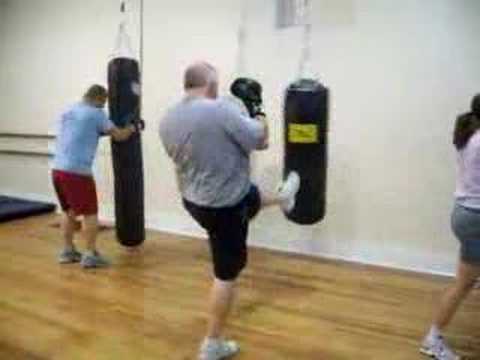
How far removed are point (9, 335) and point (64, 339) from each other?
1.01 ft

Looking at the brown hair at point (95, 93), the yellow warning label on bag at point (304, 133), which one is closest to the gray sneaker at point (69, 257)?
the brown hair at point (95, 93)

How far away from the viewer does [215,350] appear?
2873 mm

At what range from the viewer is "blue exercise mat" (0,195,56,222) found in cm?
625

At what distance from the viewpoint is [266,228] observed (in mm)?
5215

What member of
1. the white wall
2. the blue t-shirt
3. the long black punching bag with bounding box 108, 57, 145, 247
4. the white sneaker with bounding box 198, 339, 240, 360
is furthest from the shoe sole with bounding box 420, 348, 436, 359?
the blue t-shirt

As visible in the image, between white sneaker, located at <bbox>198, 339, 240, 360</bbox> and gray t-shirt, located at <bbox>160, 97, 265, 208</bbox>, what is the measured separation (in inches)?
27.0

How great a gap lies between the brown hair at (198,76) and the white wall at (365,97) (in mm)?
2182

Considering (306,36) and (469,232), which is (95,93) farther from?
(469,232)

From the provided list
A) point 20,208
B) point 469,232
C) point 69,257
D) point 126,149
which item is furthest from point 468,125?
point 20,208

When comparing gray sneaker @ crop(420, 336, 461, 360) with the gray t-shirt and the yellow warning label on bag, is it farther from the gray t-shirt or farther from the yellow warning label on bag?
the yellow warning label on bag

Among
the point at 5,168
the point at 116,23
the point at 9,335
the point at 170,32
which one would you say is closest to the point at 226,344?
the point at 9,335

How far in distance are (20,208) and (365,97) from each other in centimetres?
392

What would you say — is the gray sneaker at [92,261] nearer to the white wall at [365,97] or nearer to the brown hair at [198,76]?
the white wall at [365,97]

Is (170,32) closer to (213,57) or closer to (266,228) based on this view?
(213,57)
